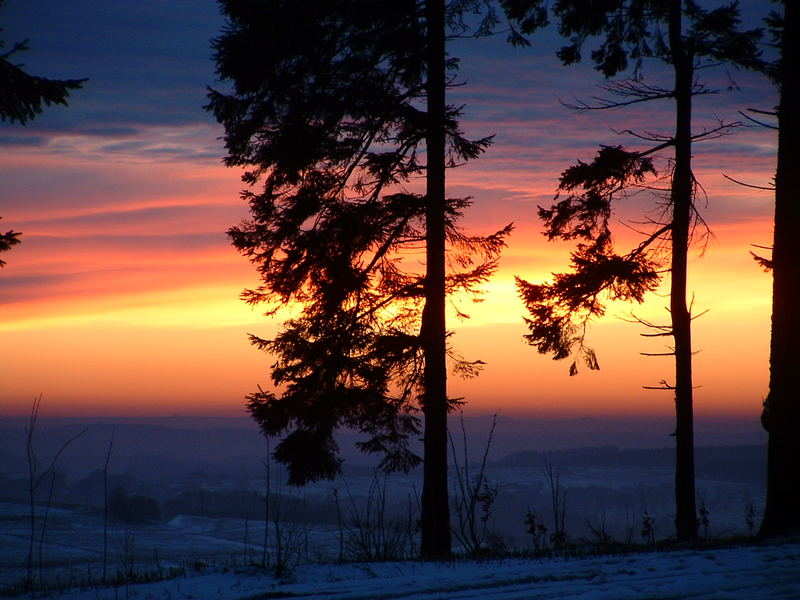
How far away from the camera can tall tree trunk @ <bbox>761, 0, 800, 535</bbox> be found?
27.2ft

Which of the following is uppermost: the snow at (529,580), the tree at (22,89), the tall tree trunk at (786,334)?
the tree at (22,89)

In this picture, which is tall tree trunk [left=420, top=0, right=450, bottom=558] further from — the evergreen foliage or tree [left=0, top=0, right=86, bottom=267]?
tree [left=0, top=0, right=86, bottom=267]

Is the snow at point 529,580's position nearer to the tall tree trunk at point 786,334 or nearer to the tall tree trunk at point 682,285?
the tall tree trunk at point 786,334

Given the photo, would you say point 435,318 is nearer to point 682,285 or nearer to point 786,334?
point 682,285

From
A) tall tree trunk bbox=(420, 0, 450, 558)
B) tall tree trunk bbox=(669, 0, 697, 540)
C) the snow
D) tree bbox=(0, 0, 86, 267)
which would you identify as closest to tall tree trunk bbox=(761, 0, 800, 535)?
the snow

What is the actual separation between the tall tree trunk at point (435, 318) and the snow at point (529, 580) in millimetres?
3820

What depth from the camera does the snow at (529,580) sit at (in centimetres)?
505

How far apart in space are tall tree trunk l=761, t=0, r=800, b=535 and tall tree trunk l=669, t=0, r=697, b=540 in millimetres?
2338

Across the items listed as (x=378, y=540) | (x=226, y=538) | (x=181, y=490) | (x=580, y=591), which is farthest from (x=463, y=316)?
(x=181, y=490)

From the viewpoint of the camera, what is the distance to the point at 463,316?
11961 mm

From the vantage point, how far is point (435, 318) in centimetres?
1110

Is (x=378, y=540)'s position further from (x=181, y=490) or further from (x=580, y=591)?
(x=181, y=490)

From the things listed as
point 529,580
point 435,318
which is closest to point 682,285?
point 435,318

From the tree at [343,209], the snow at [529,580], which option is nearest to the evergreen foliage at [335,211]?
the tree at [343,209]
